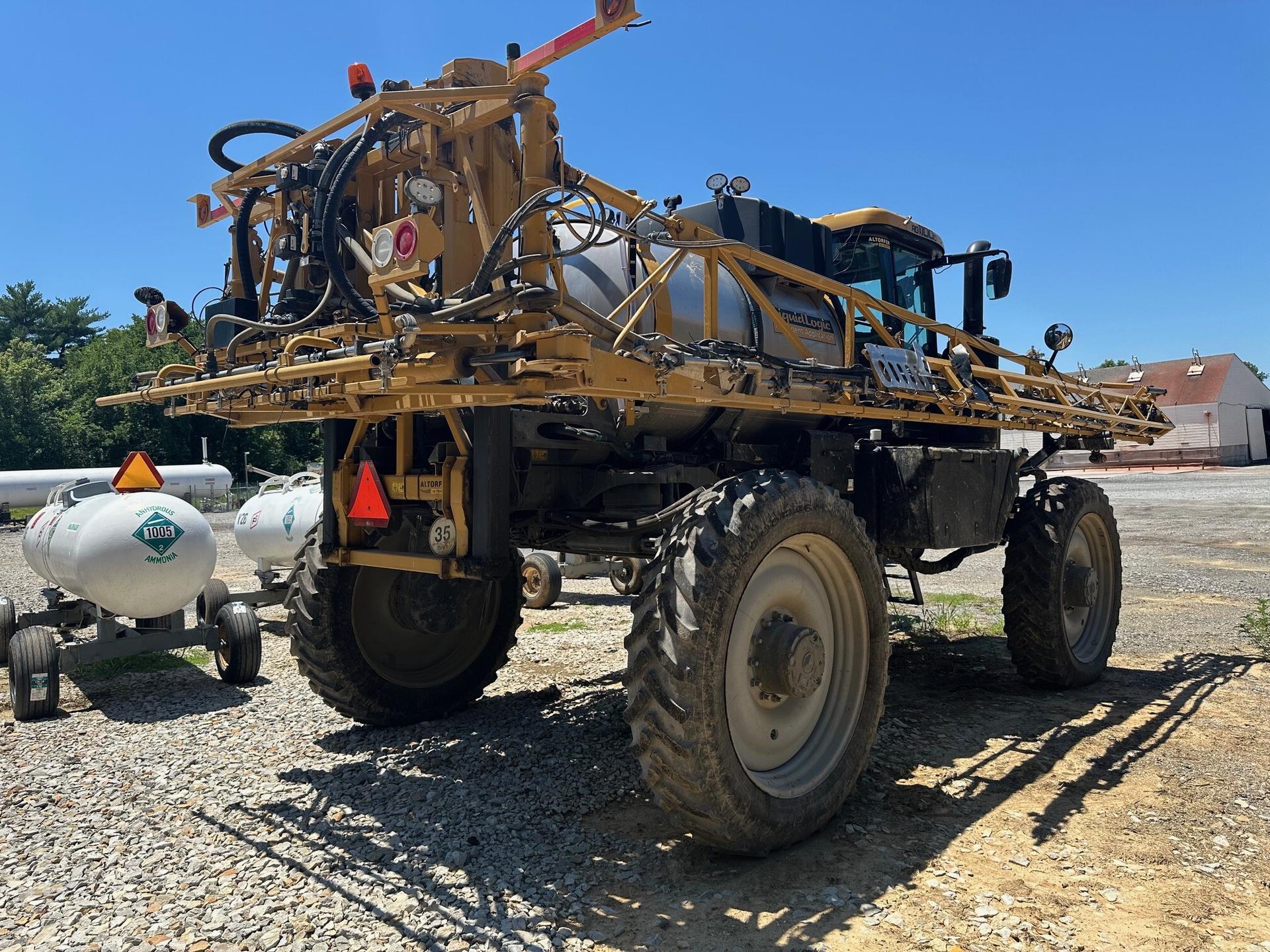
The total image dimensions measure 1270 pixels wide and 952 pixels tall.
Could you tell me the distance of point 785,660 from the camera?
377 cm

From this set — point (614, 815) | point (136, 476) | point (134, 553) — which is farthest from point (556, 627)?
point (614, 815)

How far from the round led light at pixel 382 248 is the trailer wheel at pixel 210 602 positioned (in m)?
6.85

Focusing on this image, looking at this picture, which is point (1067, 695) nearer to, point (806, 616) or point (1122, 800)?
point (1122, 800)

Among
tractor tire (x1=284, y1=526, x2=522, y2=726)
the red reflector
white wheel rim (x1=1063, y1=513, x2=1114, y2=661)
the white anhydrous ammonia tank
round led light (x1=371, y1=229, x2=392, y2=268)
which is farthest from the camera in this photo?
the white anhydrous ammonia tank

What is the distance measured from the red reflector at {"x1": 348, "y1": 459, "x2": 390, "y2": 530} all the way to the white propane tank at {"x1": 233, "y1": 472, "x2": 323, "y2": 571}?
636 cm

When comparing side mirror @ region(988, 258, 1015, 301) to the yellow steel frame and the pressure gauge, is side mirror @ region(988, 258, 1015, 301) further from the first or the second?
the pressure gauge

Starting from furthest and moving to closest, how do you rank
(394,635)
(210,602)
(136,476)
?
(210,602), (136,476), (394,635)

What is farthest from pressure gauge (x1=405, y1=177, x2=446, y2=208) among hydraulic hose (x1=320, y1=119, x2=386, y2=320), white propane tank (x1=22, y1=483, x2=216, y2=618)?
white propane tank (x1=22, y1=483, x2=216, y2=618)

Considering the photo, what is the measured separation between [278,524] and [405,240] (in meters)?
8.45

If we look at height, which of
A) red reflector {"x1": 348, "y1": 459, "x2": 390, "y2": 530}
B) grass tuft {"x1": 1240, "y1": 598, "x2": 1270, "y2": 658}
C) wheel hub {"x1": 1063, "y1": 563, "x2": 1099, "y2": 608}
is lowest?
grass tuft {"x1": 1240, "y1": 598, "x2": 1270, "y2": 658}

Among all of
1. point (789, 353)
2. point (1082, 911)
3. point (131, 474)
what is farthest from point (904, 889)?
point (131, 474)

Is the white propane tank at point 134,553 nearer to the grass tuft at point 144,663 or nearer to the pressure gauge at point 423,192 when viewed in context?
the grass tuft at point 144,663

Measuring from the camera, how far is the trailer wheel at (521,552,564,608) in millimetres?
10133

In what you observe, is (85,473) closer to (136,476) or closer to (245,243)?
(136,476)
